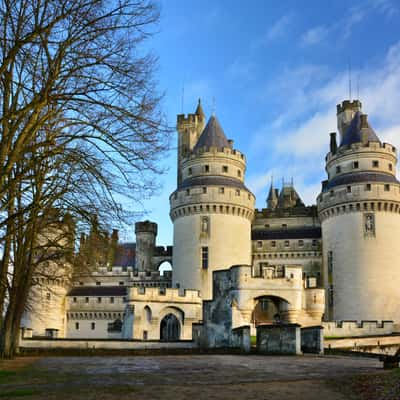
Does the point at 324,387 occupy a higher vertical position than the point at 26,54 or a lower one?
lower

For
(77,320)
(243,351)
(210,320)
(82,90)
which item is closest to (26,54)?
(82,90)

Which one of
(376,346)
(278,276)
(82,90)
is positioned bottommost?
(376,346)

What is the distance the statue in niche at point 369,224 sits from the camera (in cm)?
4678

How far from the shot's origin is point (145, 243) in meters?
62.0

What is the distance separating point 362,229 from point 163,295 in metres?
17.4

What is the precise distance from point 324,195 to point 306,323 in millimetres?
15940

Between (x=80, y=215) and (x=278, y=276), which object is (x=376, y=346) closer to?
(x=278, y=276)

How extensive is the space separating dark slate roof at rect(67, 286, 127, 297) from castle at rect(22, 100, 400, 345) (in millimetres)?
110

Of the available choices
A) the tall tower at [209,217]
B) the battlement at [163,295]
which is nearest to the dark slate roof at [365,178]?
the tall tower at [209,217]

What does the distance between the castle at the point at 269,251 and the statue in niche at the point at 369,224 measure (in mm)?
83

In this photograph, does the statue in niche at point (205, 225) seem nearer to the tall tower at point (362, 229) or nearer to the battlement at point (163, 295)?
the battlement at point (163, 295)

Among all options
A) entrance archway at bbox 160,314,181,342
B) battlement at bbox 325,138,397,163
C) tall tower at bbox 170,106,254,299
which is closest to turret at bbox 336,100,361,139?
battlement at bbox 325,138,397,163

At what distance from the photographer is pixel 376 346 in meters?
30.6

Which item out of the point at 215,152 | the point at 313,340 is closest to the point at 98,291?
the point at 215,152
